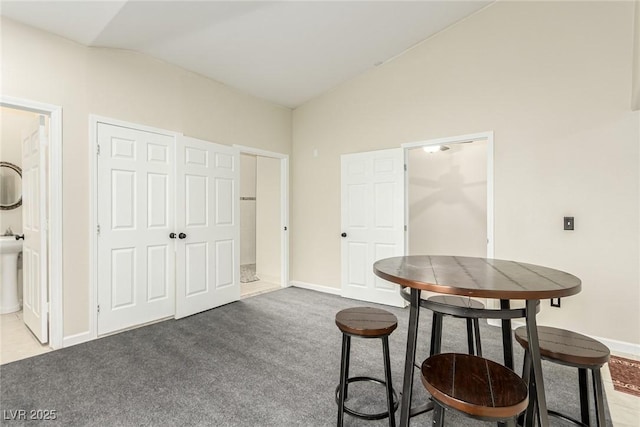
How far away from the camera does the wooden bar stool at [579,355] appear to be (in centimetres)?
142

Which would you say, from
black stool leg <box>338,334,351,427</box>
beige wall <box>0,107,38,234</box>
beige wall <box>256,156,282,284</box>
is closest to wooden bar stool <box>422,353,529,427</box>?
black stool leg <box>338,334,351,427</box>

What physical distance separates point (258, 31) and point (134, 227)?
236 cm

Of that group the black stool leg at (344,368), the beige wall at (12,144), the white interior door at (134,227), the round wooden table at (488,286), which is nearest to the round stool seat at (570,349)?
the round wooden table at (488,286)

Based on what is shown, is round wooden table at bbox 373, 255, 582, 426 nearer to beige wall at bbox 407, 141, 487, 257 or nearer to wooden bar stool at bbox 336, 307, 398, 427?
wooden bar stool at bbox 336, 307, 398, 427

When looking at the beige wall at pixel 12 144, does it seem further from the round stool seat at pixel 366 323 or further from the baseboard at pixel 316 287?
the round stool seat at pixel 366 323

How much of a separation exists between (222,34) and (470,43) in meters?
2.70

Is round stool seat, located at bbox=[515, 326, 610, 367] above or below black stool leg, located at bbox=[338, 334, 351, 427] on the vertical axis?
above

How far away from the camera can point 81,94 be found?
2.83 meters

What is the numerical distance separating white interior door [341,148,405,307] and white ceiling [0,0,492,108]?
1.29 m

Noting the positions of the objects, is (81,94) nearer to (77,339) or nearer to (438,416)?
(77,339)

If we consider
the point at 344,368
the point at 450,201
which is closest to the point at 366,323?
the point at 344,368

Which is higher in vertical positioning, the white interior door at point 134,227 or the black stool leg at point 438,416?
the white interior door at point 134,227

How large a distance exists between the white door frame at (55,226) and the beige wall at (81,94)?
42mm

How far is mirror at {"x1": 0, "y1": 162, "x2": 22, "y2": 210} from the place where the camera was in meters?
3.78
